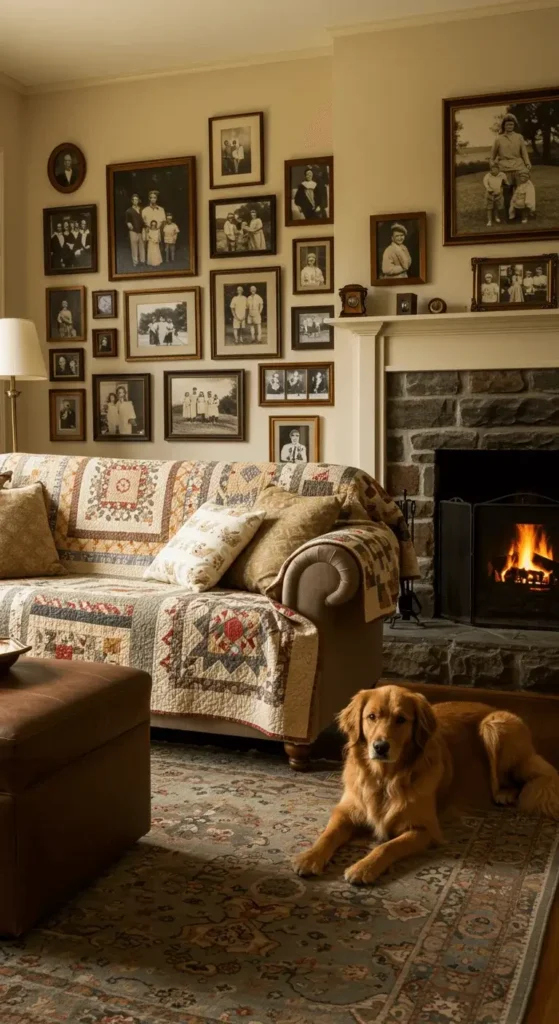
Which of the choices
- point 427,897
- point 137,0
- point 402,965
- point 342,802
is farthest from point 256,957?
point 137,0

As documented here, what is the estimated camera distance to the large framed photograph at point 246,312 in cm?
509

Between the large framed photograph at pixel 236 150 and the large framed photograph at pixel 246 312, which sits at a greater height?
the large framed photograph at pixel 236 150

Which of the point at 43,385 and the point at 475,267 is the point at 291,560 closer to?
the point at 475,267

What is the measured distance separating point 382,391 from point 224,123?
1676mm

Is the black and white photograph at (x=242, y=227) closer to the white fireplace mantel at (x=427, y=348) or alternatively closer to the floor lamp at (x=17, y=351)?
the white fireplace mantel at (x=427, y=348)

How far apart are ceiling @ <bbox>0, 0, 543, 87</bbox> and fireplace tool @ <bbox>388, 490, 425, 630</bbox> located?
217 cm

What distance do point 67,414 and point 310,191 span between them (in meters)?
1.78

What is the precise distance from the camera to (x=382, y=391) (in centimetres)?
466

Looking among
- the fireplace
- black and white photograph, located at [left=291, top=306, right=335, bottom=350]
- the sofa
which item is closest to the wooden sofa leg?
the sofa

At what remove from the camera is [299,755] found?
296cm

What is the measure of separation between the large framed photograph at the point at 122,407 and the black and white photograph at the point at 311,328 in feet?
2.82

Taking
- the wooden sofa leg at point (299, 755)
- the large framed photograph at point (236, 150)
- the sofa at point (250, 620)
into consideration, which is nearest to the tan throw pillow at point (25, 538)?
the sofa at point (250, 620)

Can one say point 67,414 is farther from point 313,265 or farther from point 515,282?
point 515,282

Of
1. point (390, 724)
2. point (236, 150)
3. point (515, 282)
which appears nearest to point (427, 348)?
point (515, 282)
